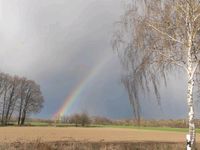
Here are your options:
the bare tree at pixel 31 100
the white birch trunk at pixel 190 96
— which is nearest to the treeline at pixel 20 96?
the bare tree at pixel 31 100

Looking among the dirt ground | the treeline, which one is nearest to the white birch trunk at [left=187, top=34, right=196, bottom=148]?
the dirt ground

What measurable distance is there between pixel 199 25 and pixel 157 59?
251 centimetres

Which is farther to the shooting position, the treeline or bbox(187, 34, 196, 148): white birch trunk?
the treeline

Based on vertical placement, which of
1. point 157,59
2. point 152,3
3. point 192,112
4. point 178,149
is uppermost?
point 152,3

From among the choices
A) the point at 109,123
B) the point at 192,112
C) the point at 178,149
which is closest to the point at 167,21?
the point at 192,112

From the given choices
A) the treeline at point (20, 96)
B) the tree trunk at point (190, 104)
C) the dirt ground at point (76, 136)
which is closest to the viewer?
the tree trunk at point (190, 104)

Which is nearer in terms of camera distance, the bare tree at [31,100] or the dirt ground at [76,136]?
the dirt ground at [76,136]

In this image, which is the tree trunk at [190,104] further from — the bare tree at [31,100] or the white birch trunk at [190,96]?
the bare tree at [31,100]

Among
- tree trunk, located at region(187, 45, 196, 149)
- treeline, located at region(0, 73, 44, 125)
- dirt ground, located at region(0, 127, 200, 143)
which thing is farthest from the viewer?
treeline, located at region(0, 73, 44, 125)

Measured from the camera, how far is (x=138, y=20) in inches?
727

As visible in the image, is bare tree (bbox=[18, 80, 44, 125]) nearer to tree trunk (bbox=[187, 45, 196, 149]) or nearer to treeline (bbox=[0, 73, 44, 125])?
treeline (bbox=[0, 73, 44, 125])

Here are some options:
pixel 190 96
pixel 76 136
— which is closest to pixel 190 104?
pixel 190 96

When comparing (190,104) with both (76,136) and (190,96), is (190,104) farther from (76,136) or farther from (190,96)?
(76,136)

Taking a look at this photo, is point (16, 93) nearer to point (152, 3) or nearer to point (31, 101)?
point (31, 101)
